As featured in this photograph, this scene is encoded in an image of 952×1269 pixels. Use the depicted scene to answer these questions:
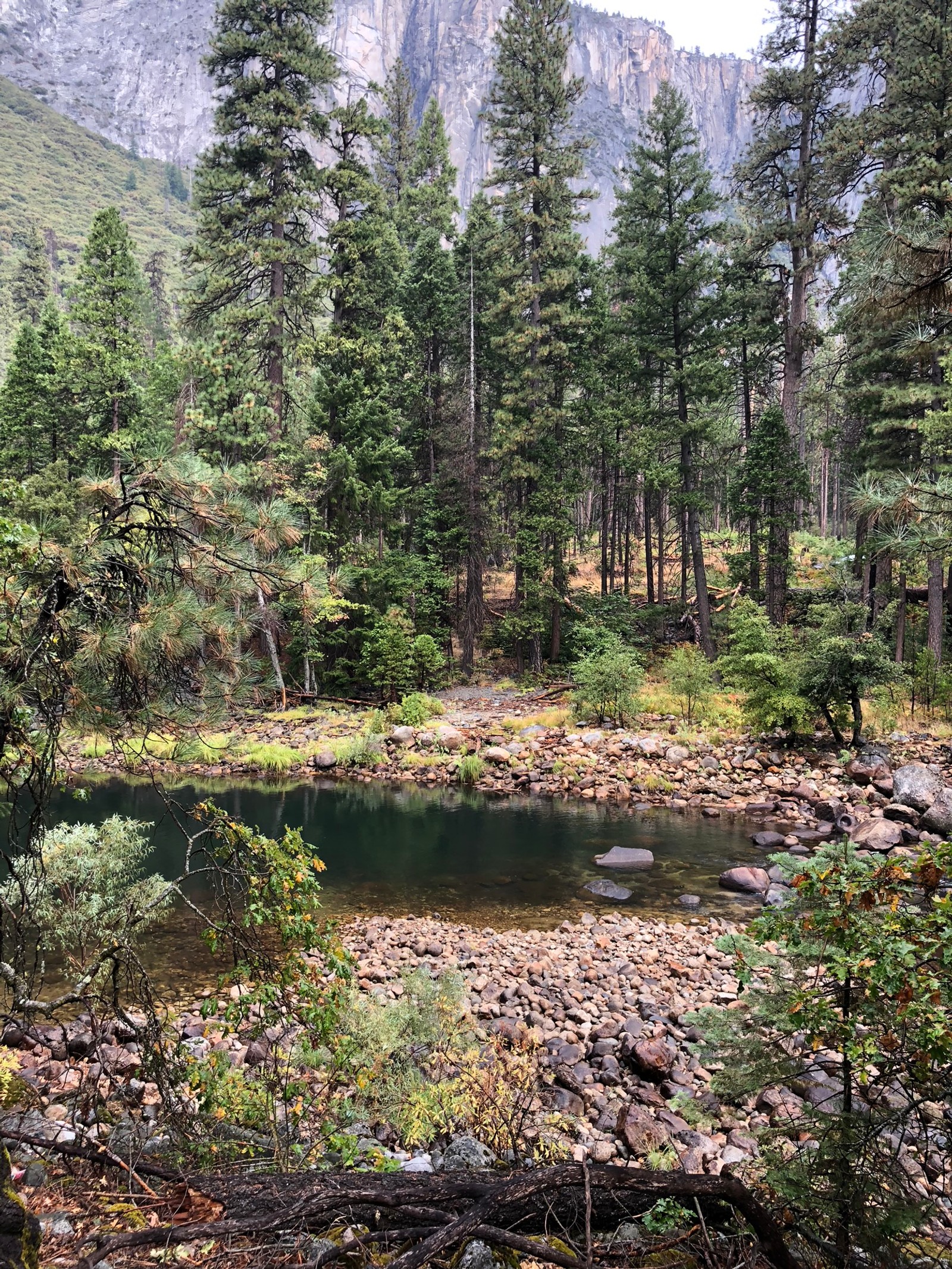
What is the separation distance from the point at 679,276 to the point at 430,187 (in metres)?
13.9

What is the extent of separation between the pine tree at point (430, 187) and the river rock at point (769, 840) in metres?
22.7

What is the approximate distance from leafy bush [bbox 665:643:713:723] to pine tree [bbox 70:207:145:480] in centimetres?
1710

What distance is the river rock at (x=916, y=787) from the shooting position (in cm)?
1066

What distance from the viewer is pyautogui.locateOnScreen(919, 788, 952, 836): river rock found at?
988 centimetres

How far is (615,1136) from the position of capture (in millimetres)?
4484

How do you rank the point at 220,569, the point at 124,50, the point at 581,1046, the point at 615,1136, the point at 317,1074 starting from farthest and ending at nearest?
the point at 124,50 < the point at 581,1046 < the point at 317,1074 < the point at 615,1136 < the point at 220,569

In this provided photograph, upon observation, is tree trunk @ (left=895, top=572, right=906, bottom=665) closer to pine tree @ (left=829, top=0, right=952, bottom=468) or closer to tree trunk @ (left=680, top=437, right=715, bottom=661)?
pine tree @ (left=829, top=0, right=952, bottom=468)

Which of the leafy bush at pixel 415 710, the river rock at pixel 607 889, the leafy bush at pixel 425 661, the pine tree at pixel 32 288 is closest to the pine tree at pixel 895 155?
the river rock at pixel 607 889

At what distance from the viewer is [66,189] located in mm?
92750

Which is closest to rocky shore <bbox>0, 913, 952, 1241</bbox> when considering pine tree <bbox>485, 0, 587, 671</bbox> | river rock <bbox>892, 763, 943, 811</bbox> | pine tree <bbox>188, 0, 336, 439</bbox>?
river rock <bbox>892, 763, 943, 811</bbox>

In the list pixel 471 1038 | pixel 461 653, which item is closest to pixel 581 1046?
pixel 471 1038

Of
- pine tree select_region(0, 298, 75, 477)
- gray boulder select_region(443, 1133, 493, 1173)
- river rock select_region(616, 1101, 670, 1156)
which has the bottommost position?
river rock select_region(616, 1101, 670, 1156)

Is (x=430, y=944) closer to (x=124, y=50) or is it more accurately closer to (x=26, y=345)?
(x=26, y=345)

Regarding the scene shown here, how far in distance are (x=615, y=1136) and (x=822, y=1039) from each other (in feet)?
10.7
